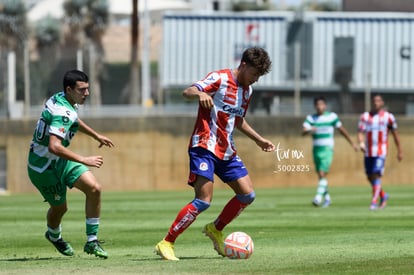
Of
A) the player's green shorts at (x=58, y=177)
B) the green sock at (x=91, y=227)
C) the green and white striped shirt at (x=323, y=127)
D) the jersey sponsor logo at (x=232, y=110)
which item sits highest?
the jersey sponsor logo at (x=232, y=110)

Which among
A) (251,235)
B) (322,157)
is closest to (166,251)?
(251,235)

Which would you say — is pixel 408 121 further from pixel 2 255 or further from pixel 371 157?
pixel 2 255

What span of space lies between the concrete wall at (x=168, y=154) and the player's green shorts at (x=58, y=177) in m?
21.9

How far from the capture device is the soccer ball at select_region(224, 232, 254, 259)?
39.9 feet

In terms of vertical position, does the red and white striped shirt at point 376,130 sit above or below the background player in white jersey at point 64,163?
below

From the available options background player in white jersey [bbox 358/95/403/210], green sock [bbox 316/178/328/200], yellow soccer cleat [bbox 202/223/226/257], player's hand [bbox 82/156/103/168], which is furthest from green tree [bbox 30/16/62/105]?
player's hand [bbox 82/156/103/168]

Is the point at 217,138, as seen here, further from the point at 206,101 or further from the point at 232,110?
the point at 206,101

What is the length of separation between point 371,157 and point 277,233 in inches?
271

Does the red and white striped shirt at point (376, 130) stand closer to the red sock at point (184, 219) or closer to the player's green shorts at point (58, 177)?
the red sock at point (184, 219)

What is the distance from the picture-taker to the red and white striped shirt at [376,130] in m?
22.3

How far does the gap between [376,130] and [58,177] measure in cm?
1115

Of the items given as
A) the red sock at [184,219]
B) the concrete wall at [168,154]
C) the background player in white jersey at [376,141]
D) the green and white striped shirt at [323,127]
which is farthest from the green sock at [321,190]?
the concrete wall at [168,154]

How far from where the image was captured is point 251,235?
15.6 meters

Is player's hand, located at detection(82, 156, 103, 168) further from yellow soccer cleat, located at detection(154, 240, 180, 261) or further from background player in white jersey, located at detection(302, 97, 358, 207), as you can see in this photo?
background player in white jersey, located at detection(302, 97, 358, 207)
